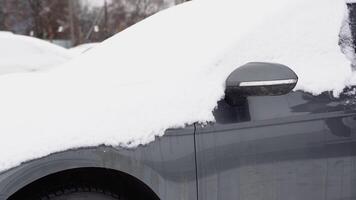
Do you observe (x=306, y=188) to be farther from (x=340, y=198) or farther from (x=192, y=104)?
(x=192, y=104)

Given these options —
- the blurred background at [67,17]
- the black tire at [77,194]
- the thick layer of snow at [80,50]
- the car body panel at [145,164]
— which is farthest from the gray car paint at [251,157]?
the blurred background at [67,17]

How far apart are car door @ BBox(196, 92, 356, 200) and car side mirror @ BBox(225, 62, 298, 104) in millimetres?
100

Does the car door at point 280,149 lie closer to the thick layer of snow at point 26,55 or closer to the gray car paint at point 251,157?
the gray car paint at point 251,157

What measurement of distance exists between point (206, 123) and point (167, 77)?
0.28 m

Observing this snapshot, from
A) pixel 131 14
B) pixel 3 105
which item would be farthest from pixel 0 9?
pixel 3 105

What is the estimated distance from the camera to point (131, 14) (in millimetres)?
47062

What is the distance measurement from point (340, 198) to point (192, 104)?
0.80m

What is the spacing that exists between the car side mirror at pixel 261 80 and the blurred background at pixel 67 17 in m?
35.8

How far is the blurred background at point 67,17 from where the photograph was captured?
4041 centimetres

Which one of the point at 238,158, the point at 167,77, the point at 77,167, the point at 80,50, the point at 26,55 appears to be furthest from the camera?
the point at 80,50

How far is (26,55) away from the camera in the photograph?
8.57 meters

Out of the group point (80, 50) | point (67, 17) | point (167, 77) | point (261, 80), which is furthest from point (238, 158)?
point (67, 17)

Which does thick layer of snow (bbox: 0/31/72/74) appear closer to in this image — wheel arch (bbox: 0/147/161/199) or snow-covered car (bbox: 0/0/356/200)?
snow-covered car (bbox: 0/0/356/200)

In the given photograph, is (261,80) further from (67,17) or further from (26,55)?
(67,17)
